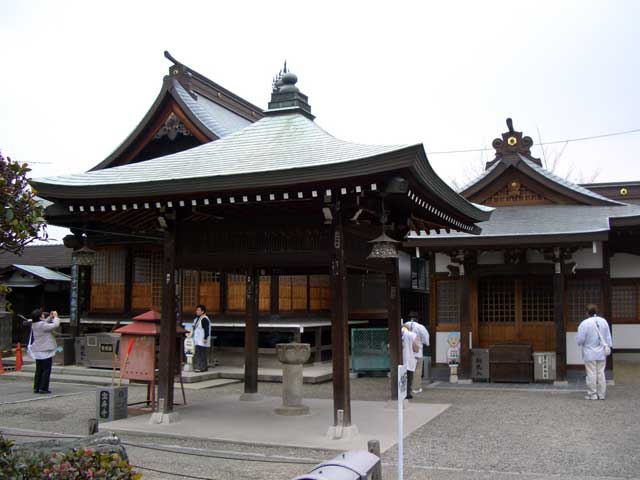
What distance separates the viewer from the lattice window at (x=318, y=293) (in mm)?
19141

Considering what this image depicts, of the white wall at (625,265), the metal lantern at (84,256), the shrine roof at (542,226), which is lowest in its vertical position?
the metal lantern at (84,256)

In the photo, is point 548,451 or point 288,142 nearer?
point 548,451

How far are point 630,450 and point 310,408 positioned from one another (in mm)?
5576

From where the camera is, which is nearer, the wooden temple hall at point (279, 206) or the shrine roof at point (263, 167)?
the shrine roof at point (263, 167)

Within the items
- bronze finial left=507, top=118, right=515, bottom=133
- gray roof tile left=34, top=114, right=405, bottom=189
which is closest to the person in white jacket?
gray roof tile left=34, top=114, right=405, bottom=189

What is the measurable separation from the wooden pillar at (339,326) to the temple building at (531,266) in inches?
264

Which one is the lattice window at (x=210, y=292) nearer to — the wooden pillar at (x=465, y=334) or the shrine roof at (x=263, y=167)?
the wooden pillar at (x=465, y=334)

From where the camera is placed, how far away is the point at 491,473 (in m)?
7.67

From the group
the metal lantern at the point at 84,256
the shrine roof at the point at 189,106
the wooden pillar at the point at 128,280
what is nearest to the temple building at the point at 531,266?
the shrine roof at the point at 189,106

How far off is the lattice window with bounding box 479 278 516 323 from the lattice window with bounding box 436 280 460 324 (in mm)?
659

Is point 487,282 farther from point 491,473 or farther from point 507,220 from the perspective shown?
point 491,473

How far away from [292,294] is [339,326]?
30.3 feet

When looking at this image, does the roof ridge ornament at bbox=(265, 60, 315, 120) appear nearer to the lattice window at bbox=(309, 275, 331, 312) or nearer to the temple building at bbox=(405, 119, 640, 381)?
the temple building at bbox=(405, 119, 640, 381)

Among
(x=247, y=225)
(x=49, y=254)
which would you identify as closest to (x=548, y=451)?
(x=247, y=225)
